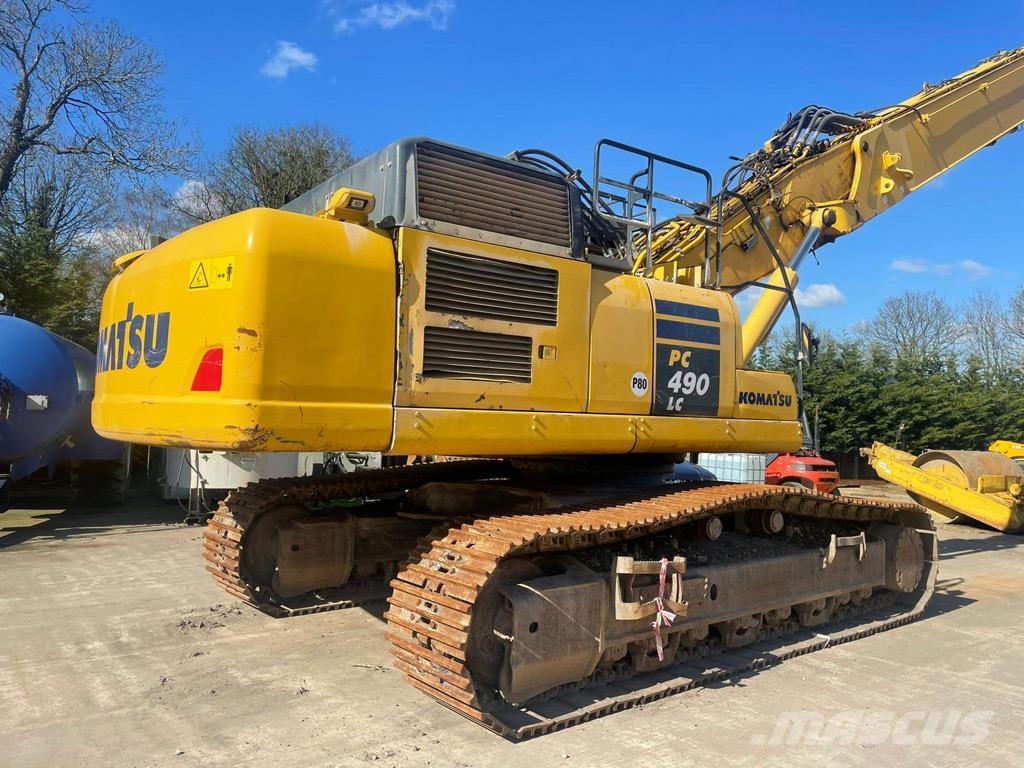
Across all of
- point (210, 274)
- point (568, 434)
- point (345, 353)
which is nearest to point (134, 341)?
point (210, 274)

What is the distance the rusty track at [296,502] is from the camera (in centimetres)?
588

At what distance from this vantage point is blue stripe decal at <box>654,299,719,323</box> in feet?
17.2

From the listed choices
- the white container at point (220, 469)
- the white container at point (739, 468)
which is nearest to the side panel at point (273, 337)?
the white container at point (220, 469)

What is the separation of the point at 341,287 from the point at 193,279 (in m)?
0.78

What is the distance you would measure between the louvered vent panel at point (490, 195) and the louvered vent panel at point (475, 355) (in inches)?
25.1

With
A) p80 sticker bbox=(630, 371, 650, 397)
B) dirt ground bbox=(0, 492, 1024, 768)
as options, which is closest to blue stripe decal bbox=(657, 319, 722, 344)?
p80 sticker bbox=(630, 371, 650, 397)

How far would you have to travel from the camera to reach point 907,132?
28.6 feet

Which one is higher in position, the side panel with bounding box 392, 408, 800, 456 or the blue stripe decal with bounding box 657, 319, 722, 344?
the blue stripe decal with bounding box 657, 319, 722, 344

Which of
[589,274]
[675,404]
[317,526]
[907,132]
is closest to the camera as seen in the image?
[589,274]

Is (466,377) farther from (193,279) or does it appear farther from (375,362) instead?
(193,279)

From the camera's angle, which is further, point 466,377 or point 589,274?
point 589,274

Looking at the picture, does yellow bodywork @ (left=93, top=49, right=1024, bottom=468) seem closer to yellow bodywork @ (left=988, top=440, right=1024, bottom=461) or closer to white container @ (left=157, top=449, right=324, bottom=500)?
white container @ (left=157, top=449, right=324, bottom=500)

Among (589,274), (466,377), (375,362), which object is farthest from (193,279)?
(589,274)

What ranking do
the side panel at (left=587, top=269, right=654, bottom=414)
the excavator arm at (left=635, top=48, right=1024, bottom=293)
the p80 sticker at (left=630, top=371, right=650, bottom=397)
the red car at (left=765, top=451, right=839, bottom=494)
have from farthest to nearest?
the red car at (left=765, top=451, right=839, bottom=494) < the excavator arm at (left=635, top=48, right=1024, bottom=293) < the p80 sticker at (left=630, top=371, right=650, bottom=397) < the side panel at (left=587, top=269, right=654, bottom=414)
